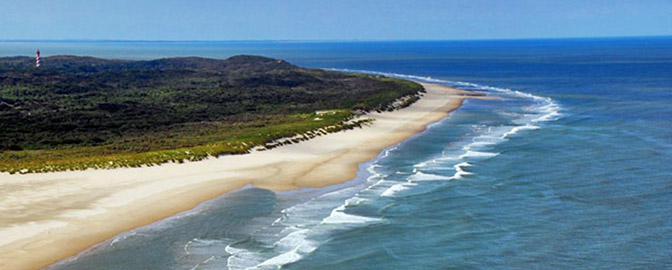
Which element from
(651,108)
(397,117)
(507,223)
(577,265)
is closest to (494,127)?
(397,117)

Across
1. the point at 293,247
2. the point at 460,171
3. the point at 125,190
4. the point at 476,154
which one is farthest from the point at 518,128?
the point at 293,247

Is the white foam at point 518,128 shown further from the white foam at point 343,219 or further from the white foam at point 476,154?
the white foam at point 343,219

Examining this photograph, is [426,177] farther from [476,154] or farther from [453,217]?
[476,154]

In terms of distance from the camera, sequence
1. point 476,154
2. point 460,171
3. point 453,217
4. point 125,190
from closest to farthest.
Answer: point 453,217 → point 125,190 → point 460,171 → point 476,154

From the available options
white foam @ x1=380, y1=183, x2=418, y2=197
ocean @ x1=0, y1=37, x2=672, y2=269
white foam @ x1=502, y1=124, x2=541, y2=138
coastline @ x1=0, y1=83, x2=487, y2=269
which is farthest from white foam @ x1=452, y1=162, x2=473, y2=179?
white foam @ x1=502, y1=124, x2=541, y2=138

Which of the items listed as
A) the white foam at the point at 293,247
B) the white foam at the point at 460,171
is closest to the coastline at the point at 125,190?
the white foam at the point at 460,171
